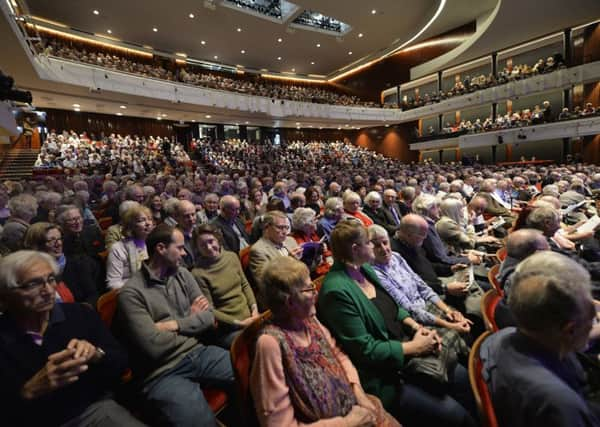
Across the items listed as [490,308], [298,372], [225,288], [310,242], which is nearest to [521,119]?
[310,242]

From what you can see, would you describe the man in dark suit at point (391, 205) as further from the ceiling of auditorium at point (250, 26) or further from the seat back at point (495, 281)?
the ceiling of auditorium at point (250, 26)

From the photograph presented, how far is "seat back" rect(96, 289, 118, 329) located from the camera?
1.74 m

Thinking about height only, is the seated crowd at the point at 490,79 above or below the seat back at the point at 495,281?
above

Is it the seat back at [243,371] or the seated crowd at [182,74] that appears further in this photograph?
the seated crowd at [182,74]

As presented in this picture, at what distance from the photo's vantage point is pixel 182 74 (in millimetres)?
14852

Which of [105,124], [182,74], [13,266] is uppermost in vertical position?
[182,74]

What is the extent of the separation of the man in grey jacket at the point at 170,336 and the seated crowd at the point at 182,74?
38.5ft

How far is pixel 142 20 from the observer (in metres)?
14.6

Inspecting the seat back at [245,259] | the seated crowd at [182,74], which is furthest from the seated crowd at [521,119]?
the seat back at [245,259]

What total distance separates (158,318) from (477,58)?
73.3 feet

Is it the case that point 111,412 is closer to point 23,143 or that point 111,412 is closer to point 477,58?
point 23,143

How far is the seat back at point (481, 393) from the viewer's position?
1102 mm

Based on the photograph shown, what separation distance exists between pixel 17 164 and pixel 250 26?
449 inches

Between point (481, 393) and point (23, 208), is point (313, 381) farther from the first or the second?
point (23, 208)
